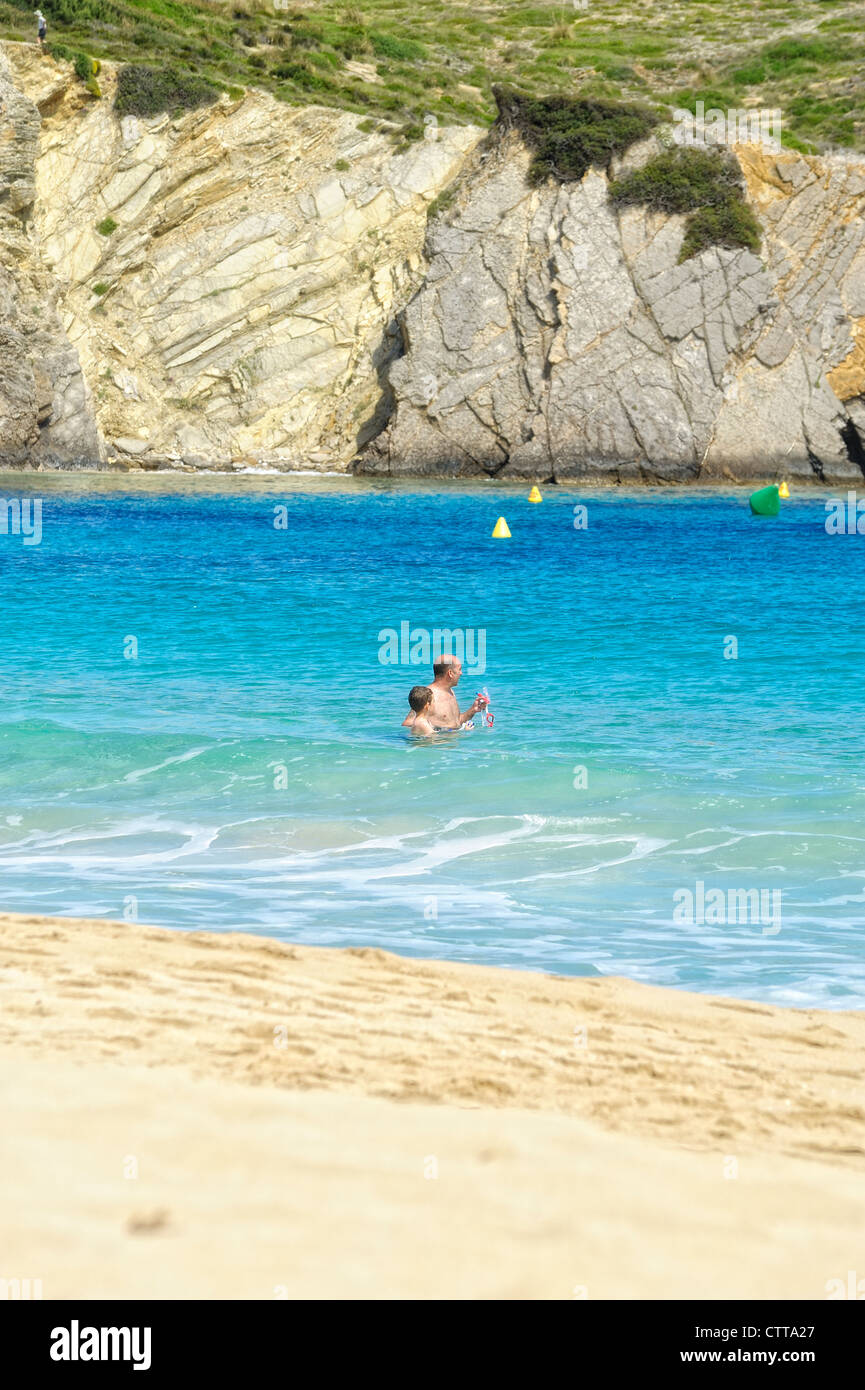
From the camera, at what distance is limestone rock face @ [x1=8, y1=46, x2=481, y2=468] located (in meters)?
48.2

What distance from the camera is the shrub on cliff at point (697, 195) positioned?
47094mm

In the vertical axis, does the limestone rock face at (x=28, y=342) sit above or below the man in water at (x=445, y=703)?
above

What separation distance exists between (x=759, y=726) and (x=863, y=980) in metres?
6.51

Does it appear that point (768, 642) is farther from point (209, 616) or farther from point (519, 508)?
point (519, 508)

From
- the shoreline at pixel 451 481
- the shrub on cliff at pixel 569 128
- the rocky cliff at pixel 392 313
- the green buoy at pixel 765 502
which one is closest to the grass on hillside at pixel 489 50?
the shrub on cliff at pixel 569 128

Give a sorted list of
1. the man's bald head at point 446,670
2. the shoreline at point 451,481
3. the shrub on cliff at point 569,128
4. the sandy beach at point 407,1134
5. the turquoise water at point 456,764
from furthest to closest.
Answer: the shrub on cliff at point 569,128 → the shoreline at point 451,481 → the man's bald head at point 446,670 → the turquoise water at point 456,764 → the sandy beach at point 407,1134

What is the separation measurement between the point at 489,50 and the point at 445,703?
212 ft

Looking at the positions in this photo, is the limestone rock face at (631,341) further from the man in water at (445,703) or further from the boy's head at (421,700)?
the boy's head at (421,700)

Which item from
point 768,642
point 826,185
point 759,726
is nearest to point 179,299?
point 826,185

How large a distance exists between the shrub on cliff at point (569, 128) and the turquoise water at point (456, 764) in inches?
1137

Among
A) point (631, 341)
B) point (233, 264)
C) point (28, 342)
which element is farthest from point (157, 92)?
point (631, 341)

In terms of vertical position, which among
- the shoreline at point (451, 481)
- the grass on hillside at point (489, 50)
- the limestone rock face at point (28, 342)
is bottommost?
the shoreline at point (451, 481)

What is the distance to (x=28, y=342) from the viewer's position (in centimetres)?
4544

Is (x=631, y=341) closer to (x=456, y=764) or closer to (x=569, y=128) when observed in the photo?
(x=569, y=128)
